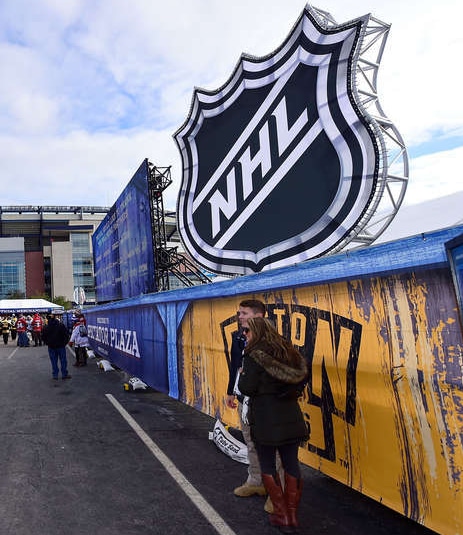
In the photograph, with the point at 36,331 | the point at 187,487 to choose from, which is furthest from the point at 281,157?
the point at 36,331

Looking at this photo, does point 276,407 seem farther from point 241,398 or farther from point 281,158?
point 281,158

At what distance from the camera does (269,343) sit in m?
3.22

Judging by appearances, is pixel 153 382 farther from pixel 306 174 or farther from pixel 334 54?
pixel 334 54

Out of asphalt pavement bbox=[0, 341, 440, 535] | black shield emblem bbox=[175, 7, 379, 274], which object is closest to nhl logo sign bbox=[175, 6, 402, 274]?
black shield emblem bbox=[175, 7, 379, 274]

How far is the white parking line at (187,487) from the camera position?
338 cm

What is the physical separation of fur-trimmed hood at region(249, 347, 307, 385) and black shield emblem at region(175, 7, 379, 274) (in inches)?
99.2

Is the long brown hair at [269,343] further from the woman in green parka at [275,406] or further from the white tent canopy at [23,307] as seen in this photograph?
the white tent canopy at [23,307]

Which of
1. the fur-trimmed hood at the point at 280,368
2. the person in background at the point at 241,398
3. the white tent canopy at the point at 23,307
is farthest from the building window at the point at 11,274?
the fur-trimmed hood at the point at 280,368

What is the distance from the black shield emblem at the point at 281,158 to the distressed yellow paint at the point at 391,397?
185cm

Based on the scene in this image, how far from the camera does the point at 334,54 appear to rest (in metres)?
5.29

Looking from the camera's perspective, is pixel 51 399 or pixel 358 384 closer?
pixel 358 384

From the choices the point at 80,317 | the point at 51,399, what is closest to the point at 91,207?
the point at 80,317

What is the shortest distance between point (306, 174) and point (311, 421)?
11.2ft

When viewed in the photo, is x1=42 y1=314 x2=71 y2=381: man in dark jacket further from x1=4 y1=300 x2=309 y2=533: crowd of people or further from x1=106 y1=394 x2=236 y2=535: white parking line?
x1=4 y1=300 x2=309 y2=533: crowd of people
